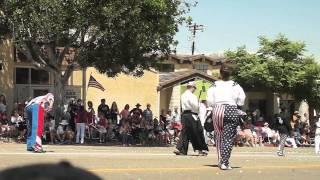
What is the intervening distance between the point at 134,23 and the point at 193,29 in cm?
4210

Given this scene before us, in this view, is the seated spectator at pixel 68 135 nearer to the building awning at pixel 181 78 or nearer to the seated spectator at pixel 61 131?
the seated spectator at pixel 61 131

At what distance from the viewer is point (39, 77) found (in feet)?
102

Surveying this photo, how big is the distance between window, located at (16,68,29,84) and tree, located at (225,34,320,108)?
44.2ft

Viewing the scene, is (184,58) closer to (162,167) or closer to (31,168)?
(162,167)

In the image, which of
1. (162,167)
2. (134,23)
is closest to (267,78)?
(134,23)

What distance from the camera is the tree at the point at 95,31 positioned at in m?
20.2

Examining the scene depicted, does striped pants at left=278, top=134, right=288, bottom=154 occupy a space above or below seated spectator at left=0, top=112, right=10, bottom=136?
below

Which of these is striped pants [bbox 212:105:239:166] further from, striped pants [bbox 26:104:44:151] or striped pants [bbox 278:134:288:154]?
striped pants [bbox 278:134:288:154]

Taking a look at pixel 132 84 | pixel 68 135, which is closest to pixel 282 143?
pixel 68 135

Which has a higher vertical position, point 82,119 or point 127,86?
point 127,86

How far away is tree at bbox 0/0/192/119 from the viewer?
66.3 feet

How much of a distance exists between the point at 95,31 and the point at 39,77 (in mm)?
10371

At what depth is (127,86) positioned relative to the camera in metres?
37.0

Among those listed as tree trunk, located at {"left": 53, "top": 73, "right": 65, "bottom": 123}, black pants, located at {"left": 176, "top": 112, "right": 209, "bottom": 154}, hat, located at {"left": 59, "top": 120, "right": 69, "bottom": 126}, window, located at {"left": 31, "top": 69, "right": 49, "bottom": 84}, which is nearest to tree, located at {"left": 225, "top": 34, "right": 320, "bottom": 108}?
window, located at {"left": 31, "top": 69, "right": 49, "bottom": 84}
